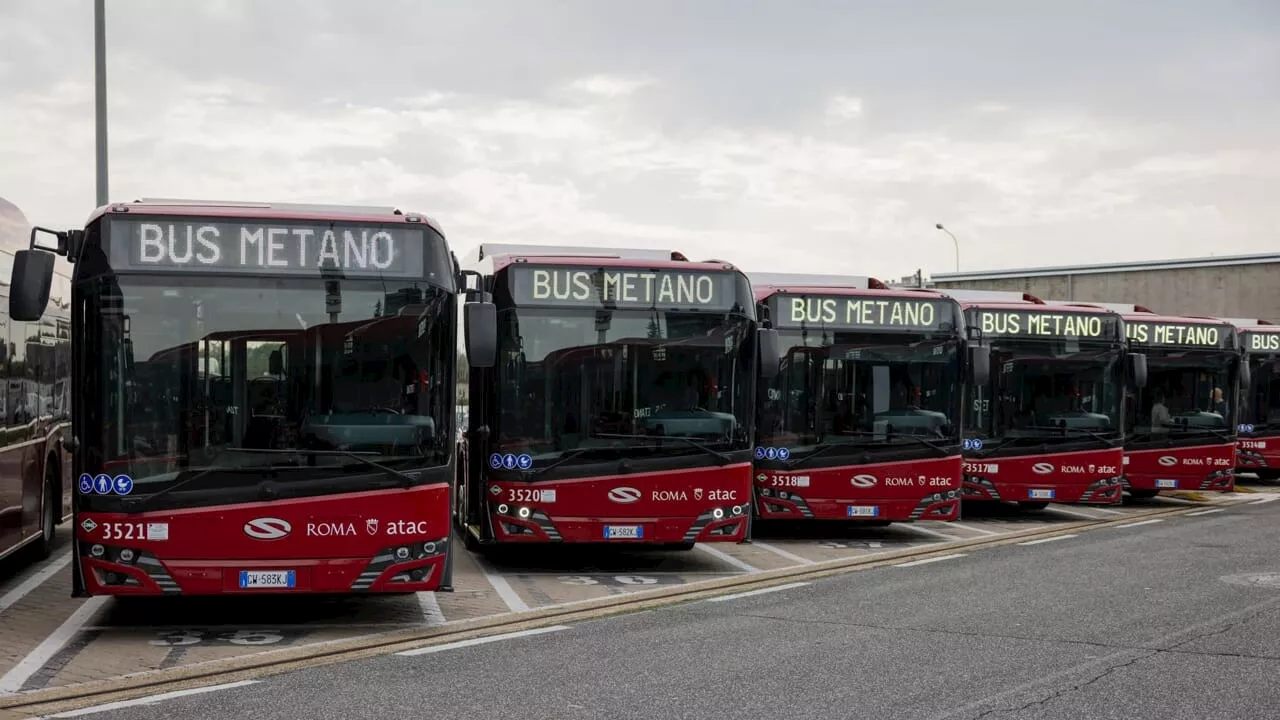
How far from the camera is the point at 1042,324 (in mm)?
19453

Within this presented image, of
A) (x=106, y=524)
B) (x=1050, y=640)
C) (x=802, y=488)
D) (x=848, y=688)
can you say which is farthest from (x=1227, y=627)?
(x=106, y=524)

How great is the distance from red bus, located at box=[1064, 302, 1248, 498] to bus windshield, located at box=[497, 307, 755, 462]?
10.8 m

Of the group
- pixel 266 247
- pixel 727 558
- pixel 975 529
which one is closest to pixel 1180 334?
pixel 975 529

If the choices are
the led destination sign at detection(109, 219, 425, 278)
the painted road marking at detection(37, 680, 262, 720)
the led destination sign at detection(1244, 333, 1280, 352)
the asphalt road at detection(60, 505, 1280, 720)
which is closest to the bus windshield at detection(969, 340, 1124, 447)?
the asphalt road at detection(60, 505, 1280, 720)

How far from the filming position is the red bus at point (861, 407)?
16.0 metres

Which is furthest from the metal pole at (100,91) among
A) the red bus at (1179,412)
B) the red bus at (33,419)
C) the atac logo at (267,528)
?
the red bus at (1179,412)

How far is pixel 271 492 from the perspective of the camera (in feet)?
31.1

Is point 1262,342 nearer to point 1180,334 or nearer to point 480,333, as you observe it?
point 1180,334

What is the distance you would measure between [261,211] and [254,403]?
1.36m

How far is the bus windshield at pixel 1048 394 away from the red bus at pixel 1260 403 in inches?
355

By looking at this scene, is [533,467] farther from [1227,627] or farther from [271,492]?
[1227,627]

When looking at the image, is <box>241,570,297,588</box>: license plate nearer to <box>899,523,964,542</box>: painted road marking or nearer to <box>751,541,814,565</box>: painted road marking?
<box>751,541,814,565</box>: painted road marking

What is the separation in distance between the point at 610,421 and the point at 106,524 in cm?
492

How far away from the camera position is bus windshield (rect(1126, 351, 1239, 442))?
22.1 metres
